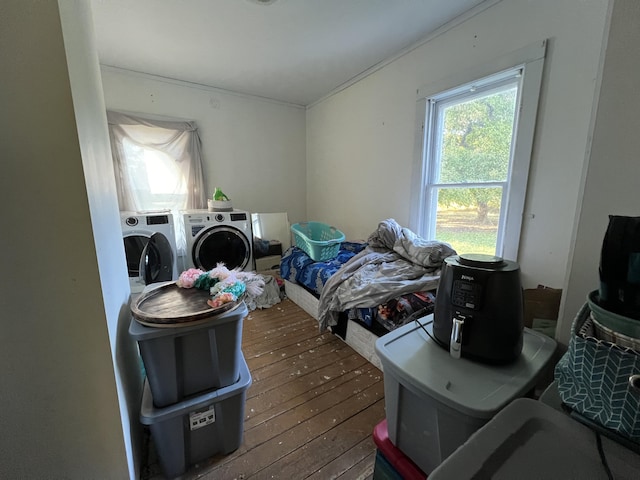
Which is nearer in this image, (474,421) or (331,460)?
(474,421)

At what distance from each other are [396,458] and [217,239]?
105 inches

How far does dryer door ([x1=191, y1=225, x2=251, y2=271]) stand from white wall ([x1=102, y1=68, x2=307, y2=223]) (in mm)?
784

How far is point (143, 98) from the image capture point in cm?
296

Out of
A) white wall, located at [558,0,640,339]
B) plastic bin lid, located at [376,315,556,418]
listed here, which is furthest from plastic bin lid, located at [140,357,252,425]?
white wall, located at [558,0,640,339]

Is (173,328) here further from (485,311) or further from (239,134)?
(239,134)

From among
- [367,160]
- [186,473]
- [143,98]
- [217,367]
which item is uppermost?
[143,98]

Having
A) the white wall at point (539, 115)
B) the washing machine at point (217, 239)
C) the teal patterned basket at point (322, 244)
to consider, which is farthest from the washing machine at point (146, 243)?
the white wall at point (539, 115)

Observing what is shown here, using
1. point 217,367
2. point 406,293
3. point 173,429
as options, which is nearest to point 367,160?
point 406,293

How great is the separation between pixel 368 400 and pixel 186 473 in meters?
0.96

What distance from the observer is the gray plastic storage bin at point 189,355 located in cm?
99

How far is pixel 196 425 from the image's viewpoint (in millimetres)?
1135

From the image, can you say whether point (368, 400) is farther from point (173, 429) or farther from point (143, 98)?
point (143, 98)

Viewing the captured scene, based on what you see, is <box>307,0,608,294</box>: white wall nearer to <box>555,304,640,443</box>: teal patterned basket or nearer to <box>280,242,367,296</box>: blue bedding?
<box>280,242,367,296</box>: blue bedding

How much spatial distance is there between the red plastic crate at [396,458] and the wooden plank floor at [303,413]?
Result: 44cm
